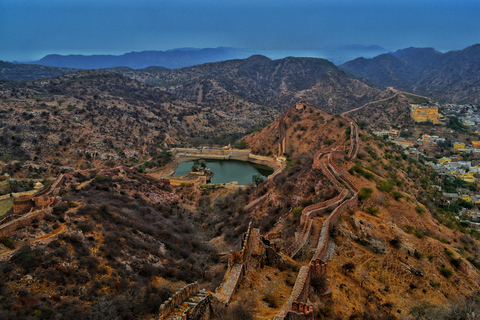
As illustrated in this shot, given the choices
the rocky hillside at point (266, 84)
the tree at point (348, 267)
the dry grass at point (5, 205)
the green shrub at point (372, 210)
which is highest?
the rocky hillside at point (266, 84)

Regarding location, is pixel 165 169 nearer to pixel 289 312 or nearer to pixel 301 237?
pixel 301 237

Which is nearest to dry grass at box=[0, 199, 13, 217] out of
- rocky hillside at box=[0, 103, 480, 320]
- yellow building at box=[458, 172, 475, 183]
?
rocky hillside at box=[0, 103, 480, 320]

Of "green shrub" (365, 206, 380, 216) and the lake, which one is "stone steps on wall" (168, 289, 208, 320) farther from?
the lake

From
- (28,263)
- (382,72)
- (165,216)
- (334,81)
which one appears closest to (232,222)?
(165,216)

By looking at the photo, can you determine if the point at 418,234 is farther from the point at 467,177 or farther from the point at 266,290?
the point at 467,177

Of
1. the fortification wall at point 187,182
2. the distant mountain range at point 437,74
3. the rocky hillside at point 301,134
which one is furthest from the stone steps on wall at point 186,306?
the distant mountain range at point 437,74

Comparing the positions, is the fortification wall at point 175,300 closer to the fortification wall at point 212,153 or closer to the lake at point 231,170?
the lake at point 231,170
